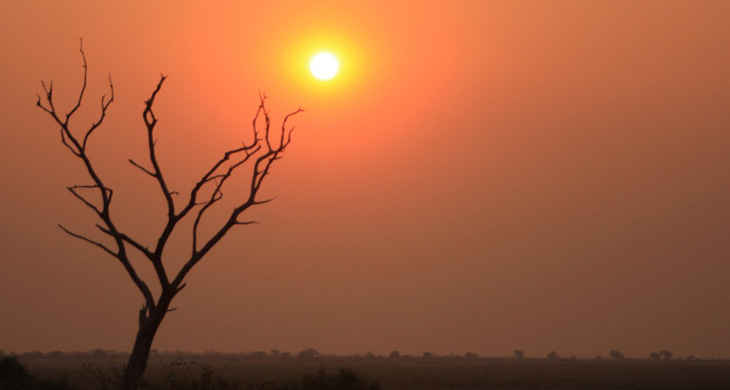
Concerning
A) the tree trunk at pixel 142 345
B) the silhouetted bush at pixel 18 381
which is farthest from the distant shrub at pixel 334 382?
the tree trunk at pixel 142 345

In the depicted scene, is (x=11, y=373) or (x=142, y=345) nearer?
(x=142, y=345)

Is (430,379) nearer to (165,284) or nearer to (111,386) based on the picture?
(111,386)

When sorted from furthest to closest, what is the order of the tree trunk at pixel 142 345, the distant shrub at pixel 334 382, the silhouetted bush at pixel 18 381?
1. the silhouetted bush at pixel 18 381
2. the distant shrub at pixel 334 382
3. the tree trunk at pixel 142 345

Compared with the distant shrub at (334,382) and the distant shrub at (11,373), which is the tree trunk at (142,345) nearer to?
the distant shrub at (334,382)

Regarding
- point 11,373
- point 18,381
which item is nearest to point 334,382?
point 18,381

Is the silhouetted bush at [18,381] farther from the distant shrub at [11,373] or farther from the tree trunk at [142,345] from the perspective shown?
the tree trunk at [142,345]

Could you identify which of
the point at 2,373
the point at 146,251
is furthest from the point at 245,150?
the point at 2,373

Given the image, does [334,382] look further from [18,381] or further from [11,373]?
[11,373]

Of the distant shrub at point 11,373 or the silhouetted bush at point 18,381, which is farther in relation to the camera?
the distant shrub at point 11,373

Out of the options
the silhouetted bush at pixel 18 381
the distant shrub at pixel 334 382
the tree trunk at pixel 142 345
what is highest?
the silhouetted bush at pixel 18 381

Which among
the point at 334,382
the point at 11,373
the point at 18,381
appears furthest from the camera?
the point at 11,373

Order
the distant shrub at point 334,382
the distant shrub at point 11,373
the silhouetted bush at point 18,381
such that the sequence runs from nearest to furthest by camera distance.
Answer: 1. the distant shrub at point 334,382
2. the silhouetted bush at point 18,381
3. the distant shrub at point 11,373

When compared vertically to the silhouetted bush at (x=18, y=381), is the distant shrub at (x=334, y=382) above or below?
below

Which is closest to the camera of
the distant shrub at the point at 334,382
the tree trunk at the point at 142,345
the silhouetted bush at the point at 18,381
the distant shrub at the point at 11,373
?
the tree trunk at the point at 142,345
